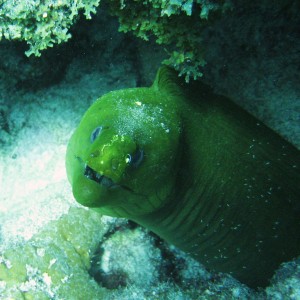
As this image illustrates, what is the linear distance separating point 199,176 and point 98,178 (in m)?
1.04

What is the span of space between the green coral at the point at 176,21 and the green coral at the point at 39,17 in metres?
0.27

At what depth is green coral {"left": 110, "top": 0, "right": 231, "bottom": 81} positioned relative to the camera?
6.89 ft

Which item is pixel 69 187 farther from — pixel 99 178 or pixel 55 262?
pixel 99 178

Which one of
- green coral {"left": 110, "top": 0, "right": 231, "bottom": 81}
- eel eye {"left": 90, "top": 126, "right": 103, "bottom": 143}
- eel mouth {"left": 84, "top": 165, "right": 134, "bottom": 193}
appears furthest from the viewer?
eel eye {"left": 90, "top": 126, "right": 103, "bottom": 143}

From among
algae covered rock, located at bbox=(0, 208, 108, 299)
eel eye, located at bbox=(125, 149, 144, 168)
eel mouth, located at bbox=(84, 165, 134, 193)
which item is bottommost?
algae covered rock, located at bbox=(0, 208, 108, 299)

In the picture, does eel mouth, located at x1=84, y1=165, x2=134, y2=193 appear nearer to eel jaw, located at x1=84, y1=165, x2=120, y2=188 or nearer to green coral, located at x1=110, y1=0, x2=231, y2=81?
eel jaw, located at x1=84, y1=165, x2=120, y2=188

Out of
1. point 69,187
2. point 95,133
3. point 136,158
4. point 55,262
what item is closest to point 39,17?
point 95,133

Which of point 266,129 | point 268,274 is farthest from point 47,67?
point 268,274

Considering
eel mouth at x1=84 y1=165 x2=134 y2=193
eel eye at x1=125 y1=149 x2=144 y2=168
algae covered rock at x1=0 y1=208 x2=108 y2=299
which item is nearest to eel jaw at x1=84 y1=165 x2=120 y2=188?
eel mouth at x1=84 y1=165 x2=134 y2=193

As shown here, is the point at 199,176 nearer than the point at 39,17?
No

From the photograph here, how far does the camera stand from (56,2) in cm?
230

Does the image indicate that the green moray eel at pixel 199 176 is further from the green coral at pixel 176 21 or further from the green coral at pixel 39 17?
the green coral at pixel 39 17

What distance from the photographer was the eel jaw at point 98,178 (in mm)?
2211

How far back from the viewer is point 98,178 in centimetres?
222
